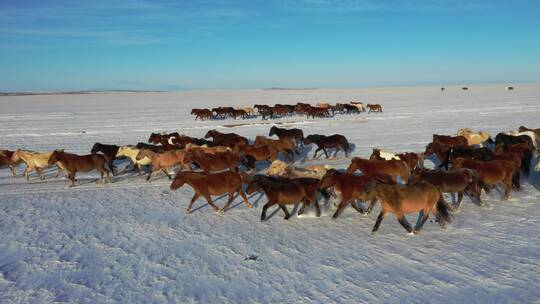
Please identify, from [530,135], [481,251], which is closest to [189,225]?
[481,251]

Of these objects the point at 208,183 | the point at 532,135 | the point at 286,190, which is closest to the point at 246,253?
the point at 286,190

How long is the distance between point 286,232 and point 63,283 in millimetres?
2990

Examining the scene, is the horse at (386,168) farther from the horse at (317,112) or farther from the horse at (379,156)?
the horse at (317,112)

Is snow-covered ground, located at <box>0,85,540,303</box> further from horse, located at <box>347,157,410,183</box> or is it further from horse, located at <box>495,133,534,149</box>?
horse, located at <box>495,133,534,149</box>

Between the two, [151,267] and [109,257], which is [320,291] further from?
[109,257]

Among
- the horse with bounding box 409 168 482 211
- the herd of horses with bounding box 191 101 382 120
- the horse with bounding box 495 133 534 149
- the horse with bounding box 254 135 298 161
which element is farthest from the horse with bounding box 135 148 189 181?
the herd of horses with bounding box 191 101 382 120

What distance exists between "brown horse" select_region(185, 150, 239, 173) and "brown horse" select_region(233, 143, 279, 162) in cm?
98

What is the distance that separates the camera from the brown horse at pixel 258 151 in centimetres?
1062

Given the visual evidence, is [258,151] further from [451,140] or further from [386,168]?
[451,140]

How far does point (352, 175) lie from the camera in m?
6.65

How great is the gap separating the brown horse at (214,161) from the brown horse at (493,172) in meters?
4.72

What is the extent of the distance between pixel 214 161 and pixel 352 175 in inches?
148

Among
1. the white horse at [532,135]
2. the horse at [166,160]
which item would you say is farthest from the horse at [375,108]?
the horse at [166,160]

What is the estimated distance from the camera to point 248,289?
4.57 meters
